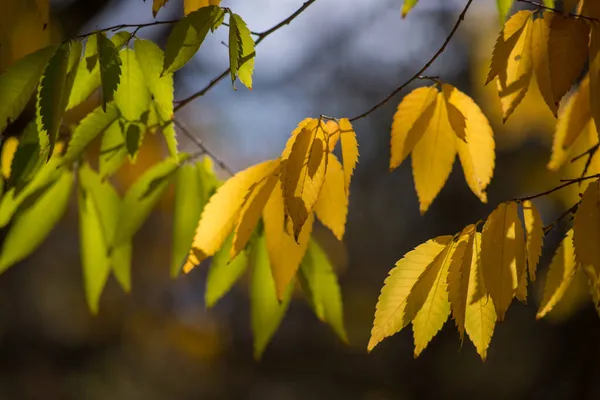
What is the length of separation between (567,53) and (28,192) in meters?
0.77

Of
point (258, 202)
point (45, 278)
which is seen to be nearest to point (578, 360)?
point (258, 202)

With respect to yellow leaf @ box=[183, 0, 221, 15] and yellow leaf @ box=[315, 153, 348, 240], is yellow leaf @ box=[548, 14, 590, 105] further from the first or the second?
yellow leaf @ box=[183, 0, 221, 15]

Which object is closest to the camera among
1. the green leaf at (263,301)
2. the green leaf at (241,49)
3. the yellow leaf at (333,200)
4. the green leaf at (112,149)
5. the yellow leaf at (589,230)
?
the yellow leaf at (589,230)

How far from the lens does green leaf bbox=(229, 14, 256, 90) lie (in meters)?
0.60

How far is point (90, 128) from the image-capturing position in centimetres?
75

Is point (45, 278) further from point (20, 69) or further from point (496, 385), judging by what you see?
point (20, 69)

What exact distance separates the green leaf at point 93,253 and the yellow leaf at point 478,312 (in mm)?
654

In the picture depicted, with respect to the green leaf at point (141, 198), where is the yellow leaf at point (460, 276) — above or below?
above

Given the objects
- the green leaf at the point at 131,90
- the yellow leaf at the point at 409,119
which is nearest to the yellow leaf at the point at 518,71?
the yellow leaf at the point at 409,119

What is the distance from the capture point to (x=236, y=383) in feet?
18.5

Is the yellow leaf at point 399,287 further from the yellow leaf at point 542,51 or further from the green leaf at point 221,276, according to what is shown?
the green leaf at point 221,276

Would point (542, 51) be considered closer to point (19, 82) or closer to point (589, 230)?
point (589, 230)

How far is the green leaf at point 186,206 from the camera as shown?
1.00m

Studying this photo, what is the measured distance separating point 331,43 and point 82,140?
5752 millimetres
